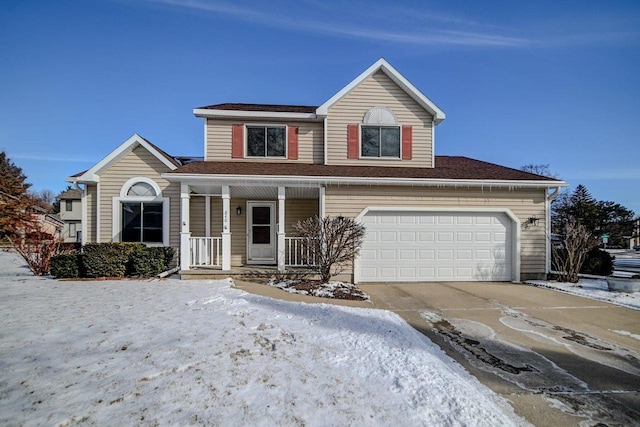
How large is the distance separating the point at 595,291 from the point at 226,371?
9.67 m

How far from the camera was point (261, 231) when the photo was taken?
10.9 metres

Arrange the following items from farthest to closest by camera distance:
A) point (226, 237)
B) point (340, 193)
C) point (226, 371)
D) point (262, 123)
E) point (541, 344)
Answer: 1. point (262, 123)
2. point (340, 193)
3. point (226, 237)
4. point (541, 344)
5. point (226, 371)

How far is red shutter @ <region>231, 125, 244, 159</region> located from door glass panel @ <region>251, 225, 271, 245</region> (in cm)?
267

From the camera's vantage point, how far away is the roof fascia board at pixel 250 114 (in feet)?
34.4

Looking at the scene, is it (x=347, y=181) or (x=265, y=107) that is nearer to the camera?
(x=347, y=181)

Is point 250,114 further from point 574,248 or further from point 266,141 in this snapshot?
point 574,248

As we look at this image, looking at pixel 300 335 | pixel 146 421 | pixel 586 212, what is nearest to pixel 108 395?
pixel 146 421

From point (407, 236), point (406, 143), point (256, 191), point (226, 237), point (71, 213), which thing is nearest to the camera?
point (226, 237)

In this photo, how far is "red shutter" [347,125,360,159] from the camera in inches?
414

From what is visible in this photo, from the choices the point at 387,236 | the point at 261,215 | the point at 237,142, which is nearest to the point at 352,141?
the point at 387,236

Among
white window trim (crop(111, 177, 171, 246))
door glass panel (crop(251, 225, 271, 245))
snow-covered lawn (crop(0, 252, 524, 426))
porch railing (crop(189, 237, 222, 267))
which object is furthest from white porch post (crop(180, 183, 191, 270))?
snow-covered lawn (crop(0, 252, 524, 426))

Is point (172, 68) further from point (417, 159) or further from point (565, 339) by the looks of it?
point (565, 339)

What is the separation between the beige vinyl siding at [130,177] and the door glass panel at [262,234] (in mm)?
2647

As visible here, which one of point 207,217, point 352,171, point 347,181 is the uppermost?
point 352,171
